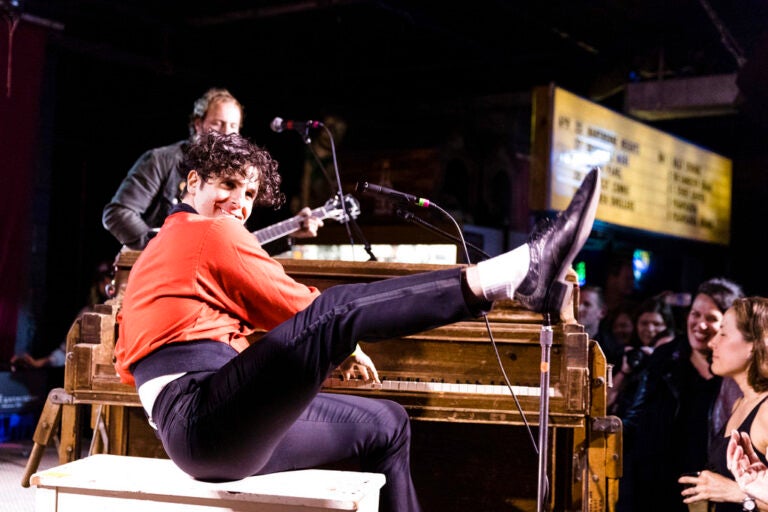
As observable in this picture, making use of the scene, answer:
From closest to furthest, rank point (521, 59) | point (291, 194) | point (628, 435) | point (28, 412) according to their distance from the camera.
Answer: point (628, 435) < point (28, 412) < point (521, 59) < point (291, 194)

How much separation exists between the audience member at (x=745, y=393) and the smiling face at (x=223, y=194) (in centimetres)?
180

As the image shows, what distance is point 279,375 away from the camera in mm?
2252

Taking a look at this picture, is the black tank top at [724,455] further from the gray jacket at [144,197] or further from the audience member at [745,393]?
the gray jacket at [144,197]

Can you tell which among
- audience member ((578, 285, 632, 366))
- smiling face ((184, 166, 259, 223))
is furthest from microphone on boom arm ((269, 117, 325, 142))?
audience member ((578, 285, 632, 366))

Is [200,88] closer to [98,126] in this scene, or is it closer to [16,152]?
[98,126]

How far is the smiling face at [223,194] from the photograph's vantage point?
272 centimetres

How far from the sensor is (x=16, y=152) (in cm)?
705

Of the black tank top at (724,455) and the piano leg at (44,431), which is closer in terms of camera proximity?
the black tank top at (724,455)

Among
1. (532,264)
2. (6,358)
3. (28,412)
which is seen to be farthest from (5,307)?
(532,264)

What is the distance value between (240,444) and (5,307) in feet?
18.1

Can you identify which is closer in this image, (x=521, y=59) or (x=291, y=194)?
(x=521, y=59)

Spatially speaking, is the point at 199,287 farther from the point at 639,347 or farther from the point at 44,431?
the point at 639,347

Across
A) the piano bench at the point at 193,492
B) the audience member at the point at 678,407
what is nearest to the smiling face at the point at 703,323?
the audience member at the point at 678,407

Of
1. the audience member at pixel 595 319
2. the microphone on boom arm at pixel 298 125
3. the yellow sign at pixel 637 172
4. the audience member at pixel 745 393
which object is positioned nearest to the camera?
the audience member at pixel 745 393
